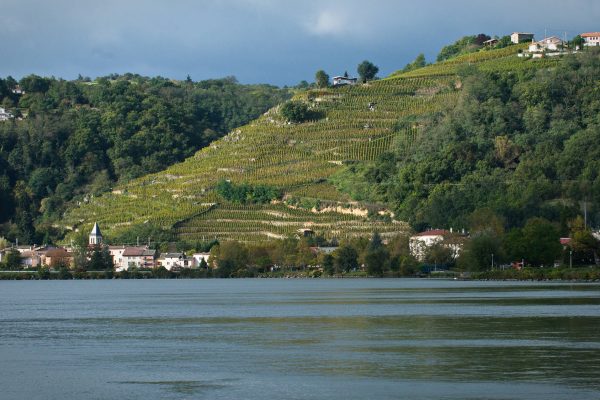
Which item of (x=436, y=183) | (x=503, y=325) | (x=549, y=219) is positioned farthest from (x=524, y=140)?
(x=503, y=325)

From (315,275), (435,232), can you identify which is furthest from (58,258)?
(435,232)

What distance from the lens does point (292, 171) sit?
167 meters

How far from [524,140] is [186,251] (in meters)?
45.1

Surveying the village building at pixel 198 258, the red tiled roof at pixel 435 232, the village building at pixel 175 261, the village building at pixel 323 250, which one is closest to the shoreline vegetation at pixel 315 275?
the village building at pixel 175 261

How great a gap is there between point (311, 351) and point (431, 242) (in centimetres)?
9871

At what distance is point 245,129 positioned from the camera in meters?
190

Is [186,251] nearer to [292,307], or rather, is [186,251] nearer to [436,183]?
[436,183]

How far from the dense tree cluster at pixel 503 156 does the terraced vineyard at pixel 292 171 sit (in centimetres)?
306

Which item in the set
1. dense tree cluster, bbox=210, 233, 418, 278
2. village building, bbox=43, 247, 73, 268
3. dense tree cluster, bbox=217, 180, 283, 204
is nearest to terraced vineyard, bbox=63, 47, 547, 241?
dense tree cluster, bbox=217, 180, 283, 204

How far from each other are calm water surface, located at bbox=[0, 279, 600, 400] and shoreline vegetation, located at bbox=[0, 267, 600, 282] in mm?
41102

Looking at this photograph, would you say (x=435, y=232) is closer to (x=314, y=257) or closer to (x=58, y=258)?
(x=314, y=257)

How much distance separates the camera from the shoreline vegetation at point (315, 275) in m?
117

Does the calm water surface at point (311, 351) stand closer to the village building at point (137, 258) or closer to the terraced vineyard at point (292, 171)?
the terraced vineyard at point (292, 171)

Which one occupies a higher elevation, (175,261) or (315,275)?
(175,261)
